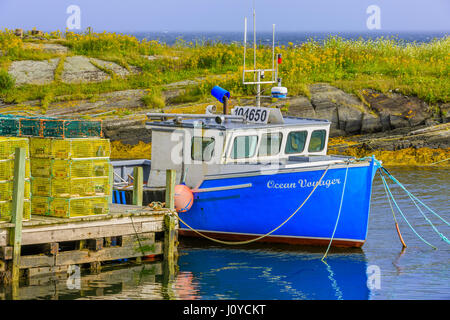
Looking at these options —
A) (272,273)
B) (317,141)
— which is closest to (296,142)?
(317,141)

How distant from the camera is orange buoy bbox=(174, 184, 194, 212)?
17516 millimetres

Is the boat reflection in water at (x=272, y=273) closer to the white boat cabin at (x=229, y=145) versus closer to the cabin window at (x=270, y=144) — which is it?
the white boat cabin at (x=229, y=145)

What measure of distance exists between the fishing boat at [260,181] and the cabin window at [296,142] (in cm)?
2

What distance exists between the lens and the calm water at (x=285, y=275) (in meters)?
14.2

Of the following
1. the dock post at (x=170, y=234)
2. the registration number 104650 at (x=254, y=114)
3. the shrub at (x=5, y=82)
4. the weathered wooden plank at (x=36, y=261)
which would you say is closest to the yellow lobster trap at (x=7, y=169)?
the weathered wooden plank at (x=36, y=261)

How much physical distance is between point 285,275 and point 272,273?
0.95ft

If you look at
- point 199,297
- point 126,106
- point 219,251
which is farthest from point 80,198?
point 126,106

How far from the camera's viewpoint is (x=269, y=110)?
18.7 metres

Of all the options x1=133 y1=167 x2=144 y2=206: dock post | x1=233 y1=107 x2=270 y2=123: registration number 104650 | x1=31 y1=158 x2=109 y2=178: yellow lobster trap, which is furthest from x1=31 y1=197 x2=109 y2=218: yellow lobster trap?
x1=233 y1=107 x2=270 y2=123: registration number 104650

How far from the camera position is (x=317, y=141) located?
19.2 metres

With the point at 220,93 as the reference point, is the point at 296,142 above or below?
below

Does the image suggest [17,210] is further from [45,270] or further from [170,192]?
[170,192]

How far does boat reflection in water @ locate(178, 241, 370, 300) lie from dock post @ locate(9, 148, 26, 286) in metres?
3.15
